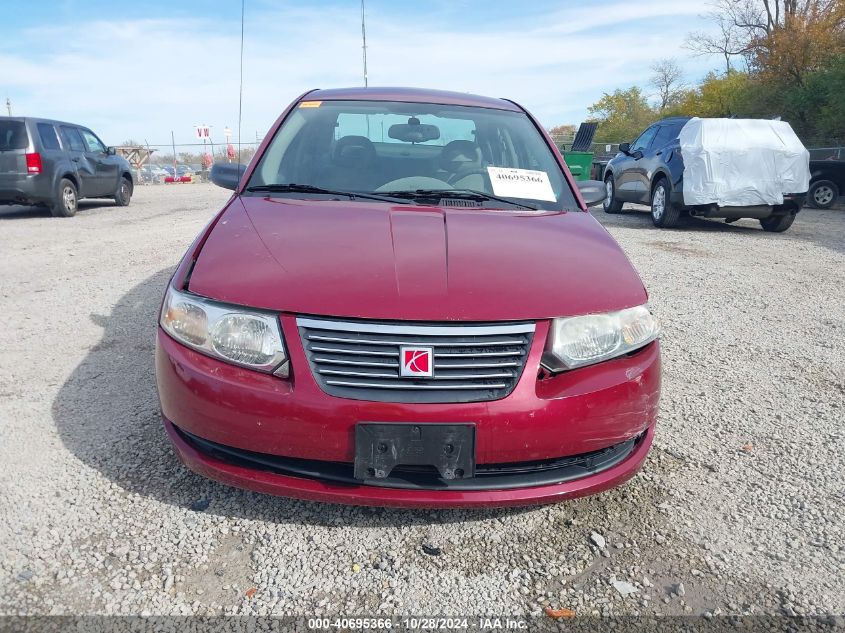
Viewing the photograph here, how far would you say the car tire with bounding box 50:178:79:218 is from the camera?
35.0ft

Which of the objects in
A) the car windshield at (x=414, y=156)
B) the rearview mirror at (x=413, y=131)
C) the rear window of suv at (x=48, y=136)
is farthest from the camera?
the rear window of suv at (x=48, y=136)

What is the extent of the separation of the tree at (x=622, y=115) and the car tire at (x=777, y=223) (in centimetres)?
3780

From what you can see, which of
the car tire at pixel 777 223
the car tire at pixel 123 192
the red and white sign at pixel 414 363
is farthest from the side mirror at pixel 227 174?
the car tire at pixel 123 192

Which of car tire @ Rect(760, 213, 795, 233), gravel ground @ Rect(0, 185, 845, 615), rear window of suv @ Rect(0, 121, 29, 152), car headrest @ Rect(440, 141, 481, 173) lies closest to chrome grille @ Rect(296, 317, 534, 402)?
gravel ground @ Rect(0, 185, 845, 615)

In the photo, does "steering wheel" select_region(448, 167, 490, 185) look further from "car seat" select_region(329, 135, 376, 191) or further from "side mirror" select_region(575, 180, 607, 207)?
"side mirror" select_region(575, 180, 607, 207)

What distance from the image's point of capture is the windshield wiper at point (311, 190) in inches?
108

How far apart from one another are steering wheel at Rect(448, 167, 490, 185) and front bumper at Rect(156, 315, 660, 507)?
4.30ft

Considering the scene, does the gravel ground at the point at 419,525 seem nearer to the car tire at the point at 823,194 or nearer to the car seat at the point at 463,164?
the car seat at the point at 463,164

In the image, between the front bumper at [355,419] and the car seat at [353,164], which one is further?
the car seat at [353,164]

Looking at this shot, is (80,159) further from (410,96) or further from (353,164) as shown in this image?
(353,164)

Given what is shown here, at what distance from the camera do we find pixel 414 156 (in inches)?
123

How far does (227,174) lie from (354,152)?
27.6 inches

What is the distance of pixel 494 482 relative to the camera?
1.90m

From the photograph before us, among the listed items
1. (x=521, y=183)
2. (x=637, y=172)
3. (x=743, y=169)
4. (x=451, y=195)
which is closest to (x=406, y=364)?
(x=451, y=195)
